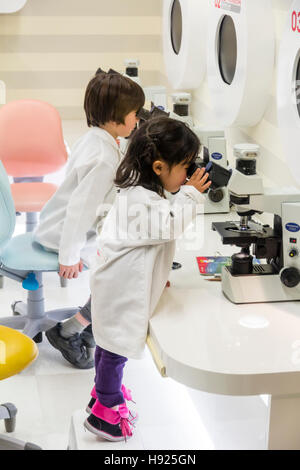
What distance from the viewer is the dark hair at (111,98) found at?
266cm

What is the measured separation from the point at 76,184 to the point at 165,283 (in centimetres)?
91

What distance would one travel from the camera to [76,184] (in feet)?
9.18


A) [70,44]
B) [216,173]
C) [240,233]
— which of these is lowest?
[240,233]

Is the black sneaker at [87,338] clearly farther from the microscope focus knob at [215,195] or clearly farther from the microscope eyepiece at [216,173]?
the microscope eyepiece at [216,173]

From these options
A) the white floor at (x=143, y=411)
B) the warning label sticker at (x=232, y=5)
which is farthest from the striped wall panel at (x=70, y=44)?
the white floor at (x=143, y=411)

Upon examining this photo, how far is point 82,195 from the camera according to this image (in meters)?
2.66

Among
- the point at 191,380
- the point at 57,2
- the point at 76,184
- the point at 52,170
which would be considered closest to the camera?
the point at 191,380

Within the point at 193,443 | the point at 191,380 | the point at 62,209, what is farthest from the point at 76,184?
the point at 191,380

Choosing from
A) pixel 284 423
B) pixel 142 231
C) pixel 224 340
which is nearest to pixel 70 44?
pixel 142 231

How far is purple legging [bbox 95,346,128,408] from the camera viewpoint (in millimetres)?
2168

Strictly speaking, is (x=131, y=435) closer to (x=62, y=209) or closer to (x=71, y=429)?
(x=71, y=429)

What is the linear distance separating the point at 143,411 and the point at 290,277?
0.97 meters

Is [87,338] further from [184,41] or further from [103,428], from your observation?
[184,41]

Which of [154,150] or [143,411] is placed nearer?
[154,150]
